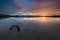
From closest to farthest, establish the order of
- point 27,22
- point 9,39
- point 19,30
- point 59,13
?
1. point 9,39
2. point 19,30
3. point 27,22
4. point 59,13

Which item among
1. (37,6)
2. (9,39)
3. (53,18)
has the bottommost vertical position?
(9,39)

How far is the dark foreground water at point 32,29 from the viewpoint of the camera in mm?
810

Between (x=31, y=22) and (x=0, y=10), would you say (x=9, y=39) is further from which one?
(x=0, y=10)

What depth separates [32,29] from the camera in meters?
0.92

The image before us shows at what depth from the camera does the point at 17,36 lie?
2.71ft

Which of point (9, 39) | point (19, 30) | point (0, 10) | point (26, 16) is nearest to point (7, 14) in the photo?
point (0, 10)

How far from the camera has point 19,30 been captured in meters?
0.90

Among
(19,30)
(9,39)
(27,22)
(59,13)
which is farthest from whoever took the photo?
(59,13)

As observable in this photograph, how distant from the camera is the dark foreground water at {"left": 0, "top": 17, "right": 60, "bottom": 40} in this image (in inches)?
31.9

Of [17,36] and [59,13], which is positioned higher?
[59,13]

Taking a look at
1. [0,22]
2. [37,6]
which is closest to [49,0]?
[37,6]

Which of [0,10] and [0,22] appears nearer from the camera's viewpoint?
[0,22]

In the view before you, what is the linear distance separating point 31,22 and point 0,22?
0.29m

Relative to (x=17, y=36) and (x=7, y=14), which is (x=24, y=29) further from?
(x=7, y=14)
